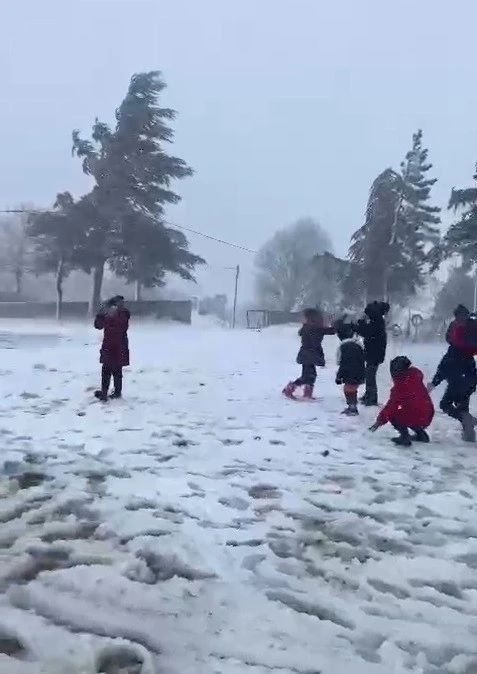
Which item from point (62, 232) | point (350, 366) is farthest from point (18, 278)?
point (350, 366)

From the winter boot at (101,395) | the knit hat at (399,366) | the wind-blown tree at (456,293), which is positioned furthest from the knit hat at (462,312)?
the wind-blown tree at (456,293)

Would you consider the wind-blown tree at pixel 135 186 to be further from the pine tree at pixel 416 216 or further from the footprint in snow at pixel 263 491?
the footprint in snow at pixel 263 491

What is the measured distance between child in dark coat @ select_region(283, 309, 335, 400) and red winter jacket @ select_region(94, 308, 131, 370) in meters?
3.06

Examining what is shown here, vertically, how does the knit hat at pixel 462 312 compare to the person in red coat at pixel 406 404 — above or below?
above

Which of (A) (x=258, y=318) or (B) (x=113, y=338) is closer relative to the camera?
(B) (x=113, y=338)

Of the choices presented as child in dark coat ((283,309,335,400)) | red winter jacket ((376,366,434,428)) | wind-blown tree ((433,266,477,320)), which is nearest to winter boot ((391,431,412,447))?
red winter jacket ((376,366,434,428))

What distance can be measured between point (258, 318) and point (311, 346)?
39986 millimetres

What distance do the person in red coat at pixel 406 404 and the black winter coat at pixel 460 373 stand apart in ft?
2.18

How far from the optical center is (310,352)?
39.6 ft

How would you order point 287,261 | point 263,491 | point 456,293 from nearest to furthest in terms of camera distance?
point 263,491 < point 456,293 < point 287,261

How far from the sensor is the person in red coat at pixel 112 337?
1109 cm

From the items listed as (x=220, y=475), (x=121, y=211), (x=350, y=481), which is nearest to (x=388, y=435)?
(x=350, y=481)

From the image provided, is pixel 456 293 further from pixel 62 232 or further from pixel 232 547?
pixel 232 547

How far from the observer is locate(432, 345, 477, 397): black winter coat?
880cm
